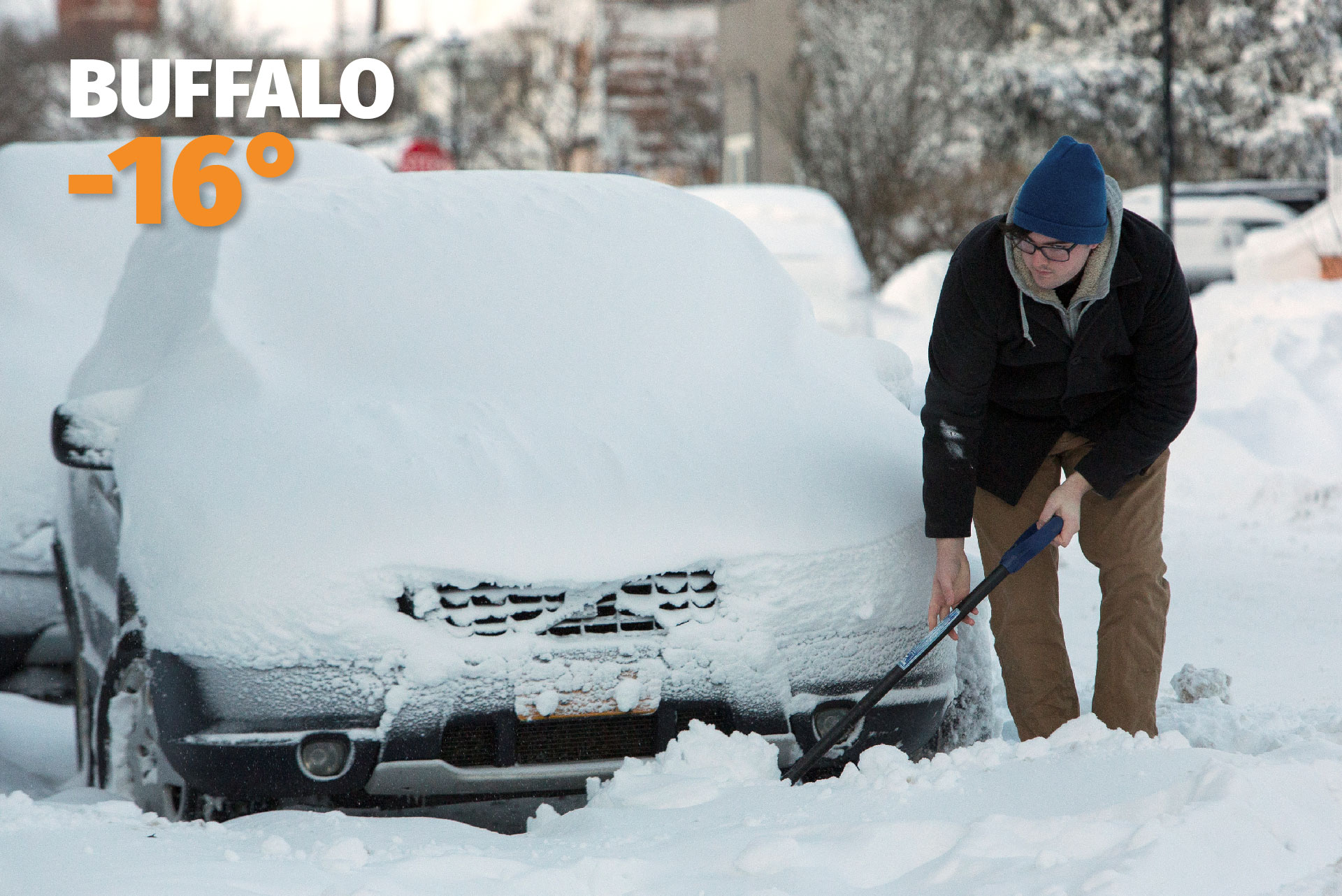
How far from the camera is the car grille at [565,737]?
2811 millimetres

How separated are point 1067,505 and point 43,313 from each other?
385 centimetres

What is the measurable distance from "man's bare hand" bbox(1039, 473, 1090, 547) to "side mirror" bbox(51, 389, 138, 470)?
2043 millimetres

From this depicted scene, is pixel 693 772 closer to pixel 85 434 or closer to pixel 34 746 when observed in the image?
pixel 85 434

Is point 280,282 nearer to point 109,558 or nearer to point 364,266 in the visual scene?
point 364,266

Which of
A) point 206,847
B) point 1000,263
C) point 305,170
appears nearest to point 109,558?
point 206,847

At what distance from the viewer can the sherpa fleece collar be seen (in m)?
3.01

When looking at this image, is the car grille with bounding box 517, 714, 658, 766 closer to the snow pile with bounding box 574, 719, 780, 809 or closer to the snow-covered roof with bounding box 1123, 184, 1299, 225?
the snow pile with bounding box 574, 719, 780, 809

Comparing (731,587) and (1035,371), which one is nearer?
(731,587)

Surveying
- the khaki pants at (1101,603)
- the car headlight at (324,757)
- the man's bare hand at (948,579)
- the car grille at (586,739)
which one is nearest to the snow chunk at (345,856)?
the car headlight at (324,757)

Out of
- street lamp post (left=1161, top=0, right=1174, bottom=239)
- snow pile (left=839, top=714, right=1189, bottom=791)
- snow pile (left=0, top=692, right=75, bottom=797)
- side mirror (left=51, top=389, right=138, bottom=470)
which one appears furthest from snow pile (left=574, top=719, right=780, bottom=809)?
street lamp post (left=1161, top=0, right=1174, bottom=239)

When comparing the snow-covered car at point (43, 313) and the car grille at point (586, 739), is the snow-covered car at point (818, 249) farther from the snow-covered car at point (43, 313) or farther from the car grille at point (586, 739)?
the car grille at point (586, 739)

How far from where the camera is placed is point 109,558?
130 inches

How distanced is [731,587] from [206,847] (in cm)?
108

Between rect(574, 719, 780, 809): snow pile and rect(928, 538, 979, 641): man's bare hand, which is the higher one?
rect(928, 538, 979, 641): man's bare hand
